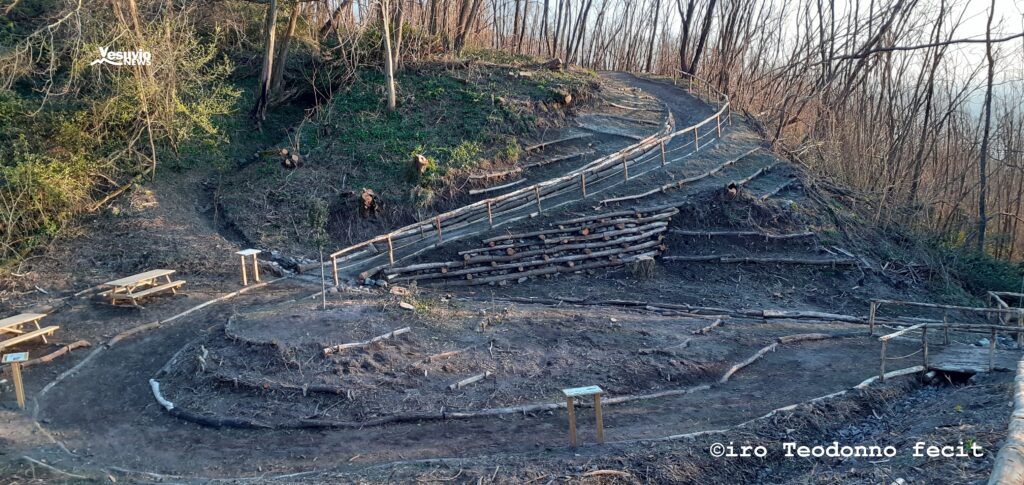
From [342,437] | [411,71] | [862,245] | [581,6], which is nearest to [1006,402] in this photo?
[342,437]

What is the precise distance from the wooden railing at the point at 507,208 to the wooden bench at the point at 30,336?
15.8ft

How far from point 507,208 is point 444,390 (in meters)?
9.16

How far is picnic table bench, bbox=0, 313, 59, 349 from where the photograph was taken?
10945 mm

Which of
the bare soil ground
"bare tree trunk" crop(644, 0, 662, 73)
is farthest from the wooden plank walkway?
"bare tree trunk" crop(644, 0, 662, 73)

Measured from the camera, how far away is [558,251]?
54.5 feet

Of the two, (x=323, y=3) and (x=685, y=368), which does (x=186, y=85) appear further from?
(x=685, y=368)

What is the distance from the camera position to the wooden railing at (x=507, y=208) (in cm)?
1585

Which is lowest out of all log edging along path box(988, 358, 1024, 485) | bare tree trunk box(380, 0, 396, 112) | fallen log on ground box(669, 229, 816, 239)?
log edging along path box(988, 358, 1024, 485)

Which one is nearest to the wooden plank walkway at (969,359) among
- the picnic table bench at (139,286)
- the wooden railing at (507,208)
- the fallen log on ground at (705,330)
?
the fallen log on ground at (705,330)

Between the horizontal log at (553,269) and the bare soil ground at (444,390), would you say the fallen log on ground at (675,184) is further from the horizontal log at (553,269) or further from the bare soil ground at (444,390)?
the bare soil ground at (444,390)

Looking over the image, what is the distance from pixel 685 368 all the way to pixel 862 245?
1027cm

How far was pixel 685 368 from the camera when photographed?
10.6 m

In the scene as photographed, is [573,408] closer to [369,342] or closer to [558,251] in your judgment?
[369,342]

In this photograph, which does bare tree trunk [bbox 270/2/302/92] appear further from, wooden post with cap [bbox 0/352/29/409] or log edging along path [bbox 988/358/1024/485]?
log edging along path [bbox 988/358/1024/485]
